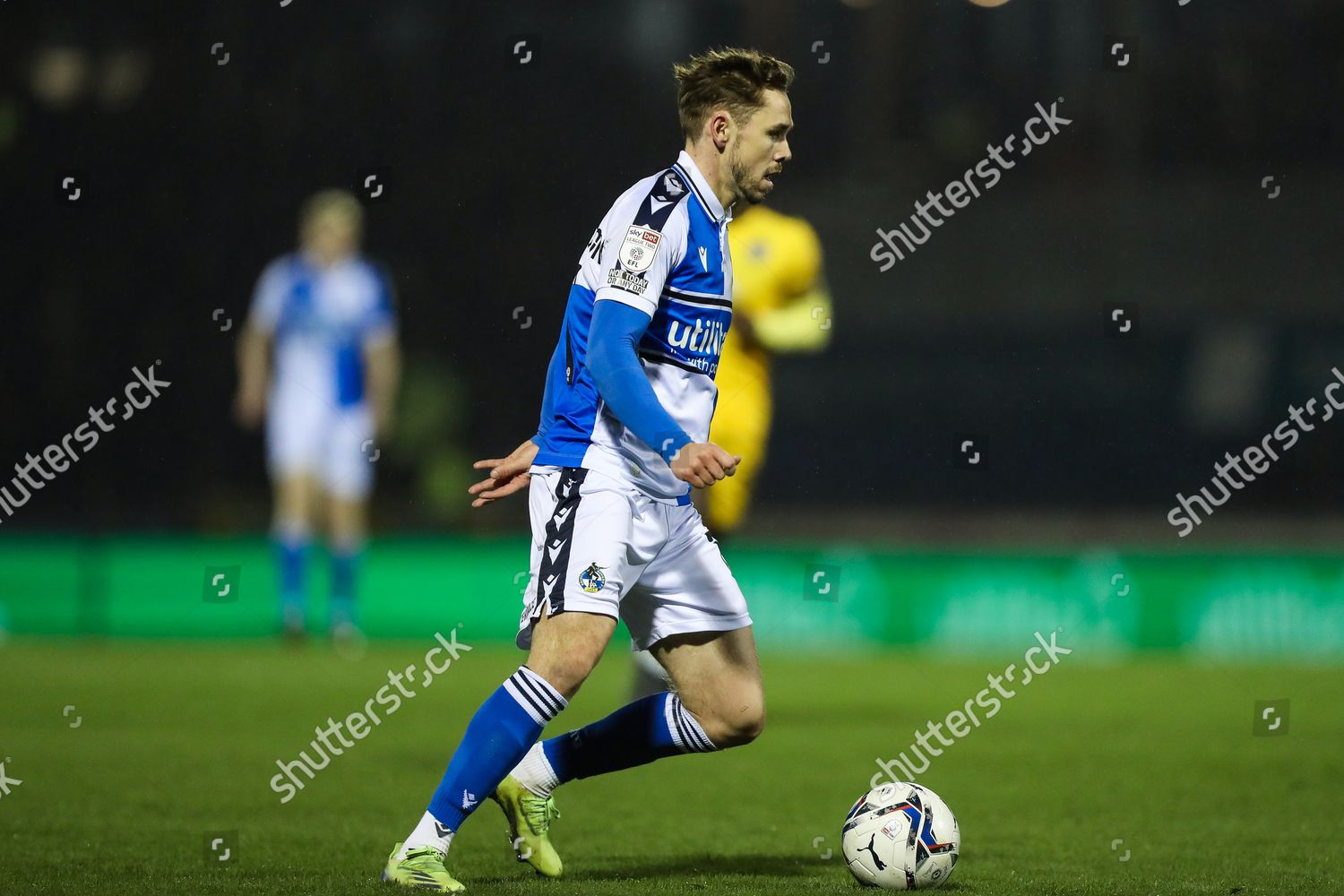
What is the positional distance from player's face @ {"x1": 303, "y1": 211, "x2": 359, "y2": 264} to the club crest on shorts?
25.8 feet

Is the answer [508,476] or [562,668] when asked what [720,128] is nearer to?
[508,476]

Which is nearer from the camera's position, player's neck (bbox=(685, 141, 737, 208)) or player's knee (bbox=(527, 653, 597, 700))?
player's knee (bbox=(527, 653, 597, 700))

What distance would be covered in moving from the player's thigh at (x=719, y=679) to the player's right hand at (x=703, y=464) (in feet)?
2.28

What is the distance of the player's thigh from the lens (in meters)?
4.24

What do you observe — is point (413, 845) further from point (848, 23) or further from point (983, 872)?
point (848, 23)

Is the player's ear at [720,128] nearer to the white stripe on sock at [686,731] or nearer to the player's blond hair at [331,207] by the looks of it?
the white stripe on sock at [686,731]

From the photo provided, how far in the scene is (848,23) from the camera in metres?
16.2

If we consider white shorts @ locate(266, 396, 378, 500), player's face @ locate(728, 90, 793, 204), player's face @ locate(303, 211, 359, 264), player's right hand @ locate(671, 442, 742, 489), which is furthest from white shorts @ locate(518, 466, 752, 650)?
player's face @ locate(303, 211, 359, 264)

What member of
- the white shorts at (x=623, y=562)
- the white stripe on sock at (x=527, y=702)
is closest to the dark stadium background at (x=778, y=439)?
the white stripe on sock at (x=527, y=702)

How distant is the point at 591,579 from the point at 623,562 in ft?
0.37

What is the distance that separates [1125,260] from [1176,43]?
7.68 feet

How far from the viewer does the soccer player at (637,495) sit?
3865mm

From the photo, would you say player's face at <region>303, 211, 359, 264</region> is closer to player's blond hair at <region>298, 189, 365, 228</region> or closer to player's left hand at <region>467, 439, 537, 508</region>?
player's blond hair at <region>298, 189, 365, 228</region>

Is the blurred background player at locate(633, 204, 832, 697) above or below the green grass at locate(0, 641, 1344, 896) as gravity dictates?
above
